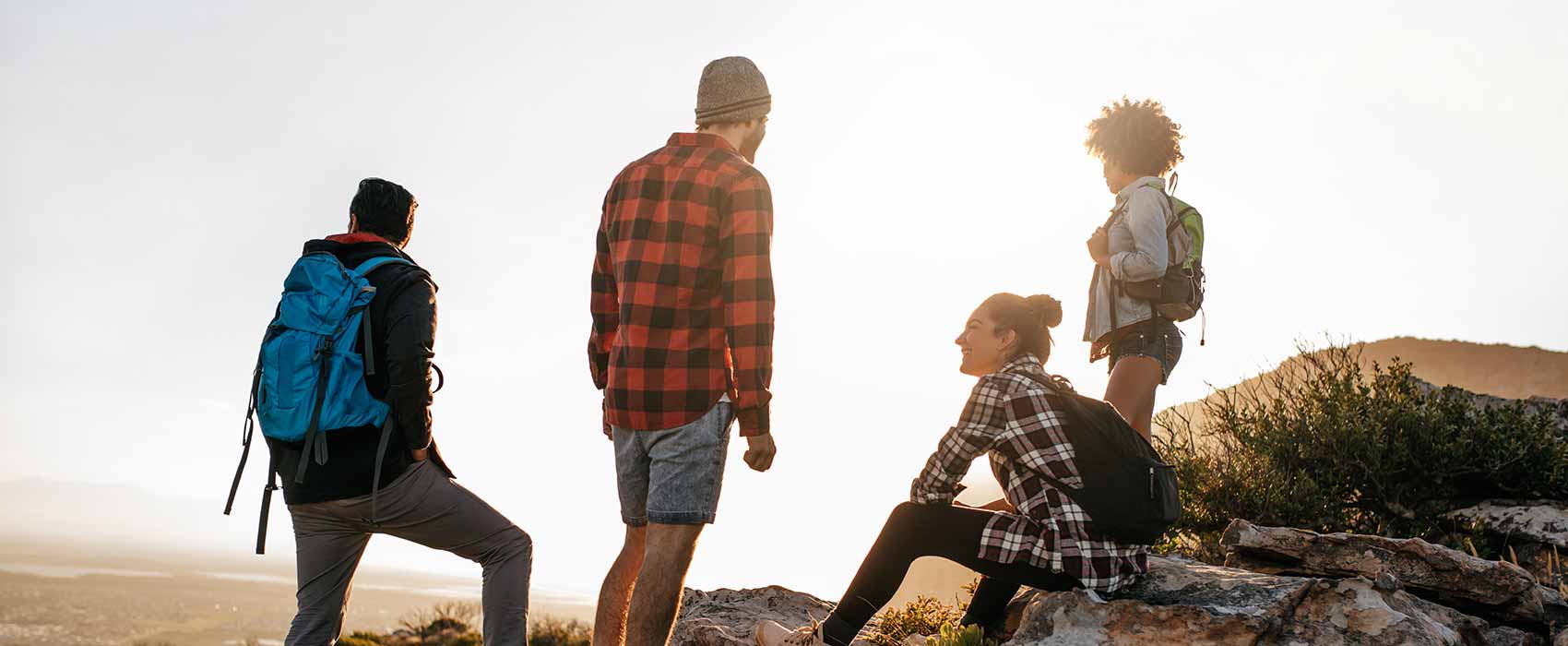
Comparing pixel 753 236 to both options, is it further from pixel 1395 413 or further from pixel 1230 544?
pixel 1395 413

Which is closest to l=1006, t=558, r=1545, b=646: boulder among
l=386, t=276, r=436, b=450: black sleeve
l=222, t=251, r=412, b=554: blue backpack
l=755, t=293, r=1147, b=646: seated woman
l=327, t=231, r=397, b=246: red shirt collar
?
l=755, t=293, r=1147, b=646: seated woman

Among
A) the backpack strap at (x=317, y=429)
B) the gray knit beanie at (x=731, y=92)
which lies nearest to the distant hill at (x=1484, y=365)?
the gray knit beanie at (x=731, y=92)

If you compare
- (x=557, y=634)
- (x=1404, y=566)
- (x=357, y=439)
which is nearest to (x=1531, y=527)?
(x=1404, y=566)

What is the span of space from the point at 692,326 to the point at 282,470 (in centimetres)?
164

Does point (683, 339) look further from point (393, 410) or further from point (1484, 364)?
point (1484, 364)

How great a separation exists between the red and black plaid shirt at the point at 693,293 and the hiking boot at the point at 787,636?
3.25ft

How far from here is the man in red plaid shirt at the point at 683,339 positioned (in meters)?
3.67

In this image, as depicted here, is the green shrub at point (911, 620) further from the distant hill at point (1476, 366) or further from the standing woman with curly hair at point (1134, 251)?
the distant hill at point (1476, 366)

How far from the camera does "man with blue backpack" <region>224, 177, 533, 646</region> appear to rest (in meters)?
3.73

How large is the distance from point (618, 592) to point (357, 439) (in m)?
1.16

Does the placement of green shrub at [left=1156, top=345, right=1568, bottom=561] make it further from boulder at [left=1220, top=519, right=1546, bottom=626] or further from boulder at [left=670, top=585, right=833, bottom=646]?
boulder at [left=670, top=585, right=833, bottom=646]

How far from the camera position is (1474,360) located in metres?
27.9

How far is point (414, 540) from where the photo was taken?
154 inches

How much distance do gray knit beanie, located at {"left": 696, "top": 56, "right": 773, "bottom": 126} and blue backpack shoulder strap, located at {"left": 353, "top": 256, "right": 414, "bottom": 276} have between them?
132 cm
